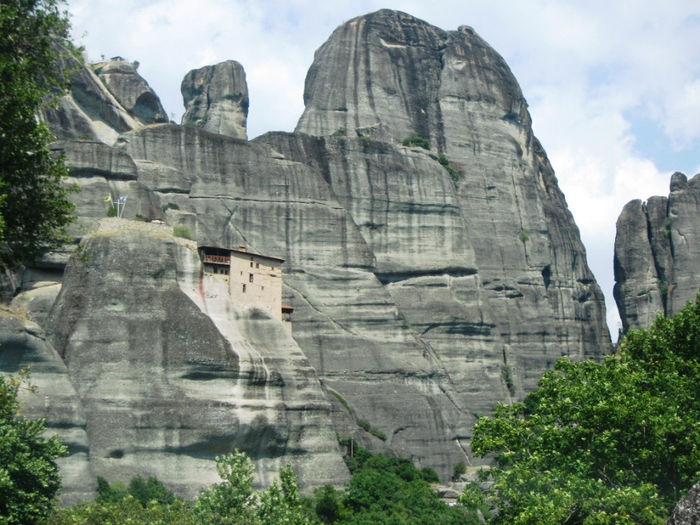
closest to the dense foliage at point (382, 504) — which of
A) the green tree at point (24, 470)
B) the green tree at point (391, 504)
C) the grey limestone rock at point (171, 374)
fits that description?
the green tree at point (391, 504)

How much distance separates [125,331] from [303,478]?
12697mm

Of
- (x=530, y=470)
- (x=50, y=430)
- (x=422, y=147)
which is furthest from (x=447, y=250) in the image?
(x=530, y=470)

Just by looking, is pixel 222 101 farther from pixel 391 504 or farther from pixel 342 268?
pixel 391 504

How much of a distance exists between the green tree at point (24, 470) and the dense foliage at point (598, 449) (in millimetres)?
11283

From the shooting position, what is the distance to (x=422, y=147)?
304 feet

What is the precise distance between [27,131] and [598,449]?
50.2ft

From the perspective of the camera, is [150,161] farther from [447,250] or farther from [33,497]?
[33,497]

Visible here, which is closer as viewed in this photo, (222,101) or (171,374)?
(171,374)

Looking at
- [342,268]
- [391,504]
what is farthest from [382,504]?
[342,268]

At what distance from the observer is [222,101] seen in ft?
333

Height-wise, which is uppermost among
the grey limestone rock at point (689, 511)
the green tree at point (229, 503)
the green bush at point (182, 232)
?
the green bush at point (182, 232)

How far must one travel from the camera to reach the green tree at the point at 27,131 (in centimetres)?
2233

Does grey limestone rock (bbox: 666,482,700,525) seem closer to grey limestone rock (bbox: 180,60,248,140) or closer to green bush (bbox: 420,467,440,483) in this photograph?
green bush (bbox: 420,467,440,483)

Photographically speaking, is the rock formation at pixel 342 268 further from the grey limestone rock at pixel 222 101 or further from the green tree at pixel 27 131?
the green tree at pixel 27 131
